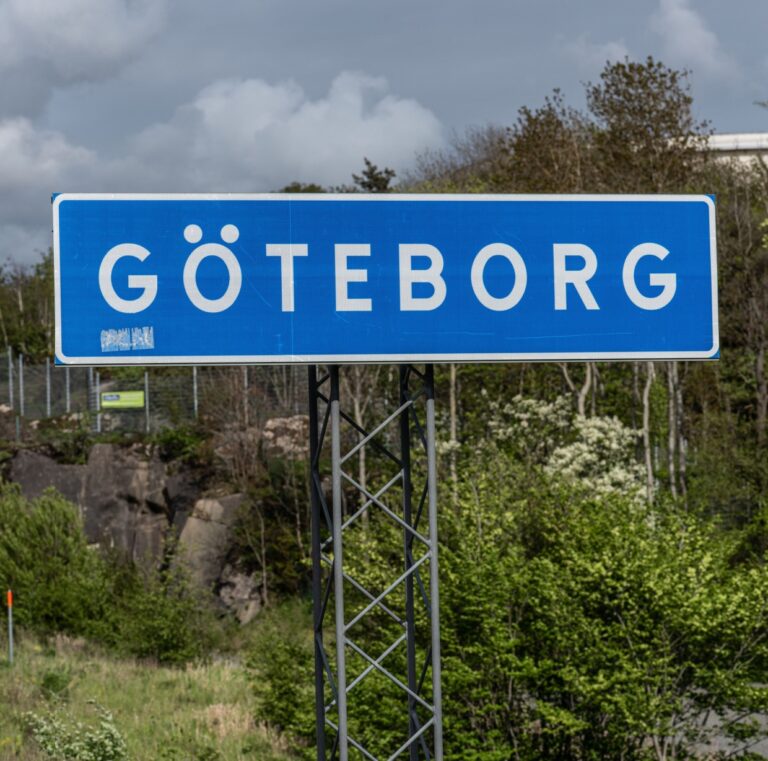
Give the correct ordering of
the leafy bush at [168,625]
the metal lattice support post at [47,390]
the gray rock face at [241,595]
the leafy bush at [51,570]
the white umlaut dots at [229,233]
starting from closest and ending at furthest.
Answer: the white umlaut dots at [229,233] < the leafy bush at [168,625] < the leafy bush at [51,570] < the gray rock face at [241,595] < the metal lattice support post at [47,390]

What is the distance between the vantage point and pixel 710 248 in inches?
195

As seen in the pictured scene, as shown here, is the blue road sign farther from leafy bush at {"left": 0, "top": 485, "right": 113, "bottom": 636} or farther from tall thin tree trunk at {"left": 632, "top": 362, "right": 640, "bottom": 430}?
tall thin tree trunk at {"left": 632, "top": 362, "right": 640, "bottom": 430}

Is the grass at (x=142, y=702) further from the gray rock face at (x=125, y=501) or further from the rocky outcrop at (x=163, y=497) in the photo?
the gray rock face at (x=125, y=501)

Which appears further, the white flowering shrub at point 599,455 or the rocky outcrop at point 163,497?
the rocky outcrop at point 163,497

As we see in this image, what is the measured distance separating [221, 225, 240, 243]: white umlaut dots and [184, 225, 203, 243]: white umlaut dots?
10 cm

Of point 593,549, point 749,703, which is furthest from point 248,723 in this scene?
point 749,703

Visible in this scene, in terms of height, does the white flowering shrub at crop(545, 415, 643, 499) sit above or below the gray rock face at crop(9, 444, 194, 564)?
above

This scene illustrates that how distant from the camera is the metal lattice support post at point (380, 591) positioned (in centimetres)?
468

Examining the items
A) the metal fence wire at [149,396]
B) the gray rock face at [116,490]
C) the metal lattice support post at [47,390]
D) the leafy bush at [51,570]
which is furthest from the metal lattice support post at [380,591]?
the metal lattice support post at [47,390]

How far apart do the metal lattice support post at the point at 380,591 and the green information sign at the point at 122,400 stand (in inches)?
320

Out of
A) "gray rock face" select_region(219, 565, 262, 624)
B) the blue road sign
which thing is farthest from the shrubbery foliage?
the blue road sign

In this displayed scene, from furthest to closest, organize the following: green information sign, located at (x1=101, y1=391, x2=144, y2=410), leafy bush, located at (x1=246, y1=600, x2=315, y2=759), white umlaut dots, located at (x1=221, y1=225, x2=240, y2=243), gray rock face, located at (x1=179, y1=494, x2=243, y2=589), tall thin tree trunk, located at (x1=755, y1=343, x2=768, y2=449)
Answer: green information sign, located at (x1=101, y1=391, x2=144, y2=410) → gray rock face, located at (x1=179, y1=494, x2=243, y2=589) → tall thin tree trunk, located at (x1=755, y1=343, x2=768, y2=449) → leafy bush, located at (x1=246, y1=600, x2=315, y2=759) → white umlaut dots, located at (x1=221, y1=225, x2=240, y2=243)

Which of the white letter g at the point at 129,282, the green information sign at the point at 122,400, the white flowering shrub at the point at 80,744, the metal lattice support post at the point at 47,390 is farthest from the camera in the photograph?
the metal lattice support post at the point at 47,390

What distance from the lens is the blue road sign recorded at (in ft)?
15.1
